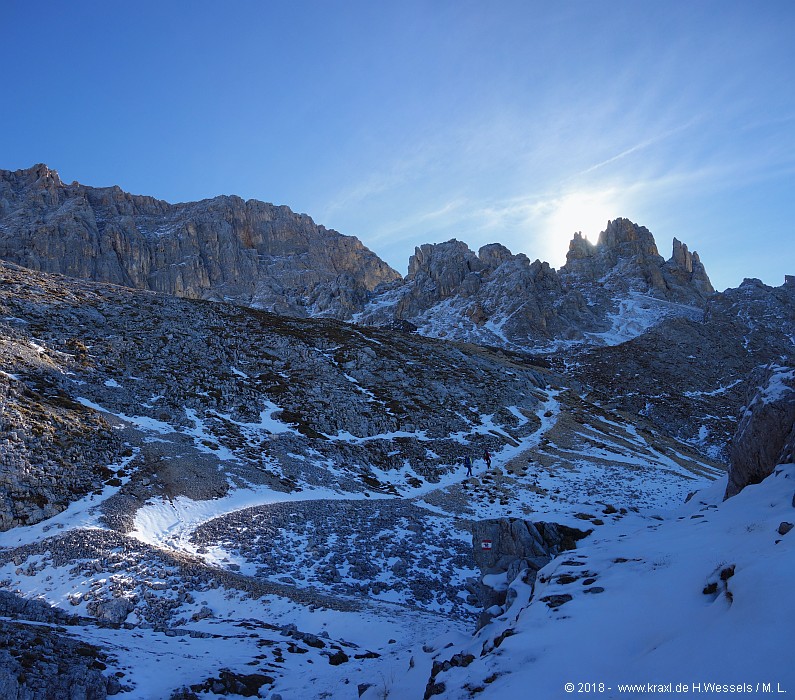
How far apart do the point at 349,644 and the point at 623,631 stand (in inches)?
407

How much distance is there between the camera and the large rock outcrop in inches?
678

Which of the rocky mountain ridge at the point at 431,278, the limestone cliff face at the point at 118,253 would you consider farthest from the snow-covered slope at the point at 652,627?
the limestone cliff face at the point at 118,253

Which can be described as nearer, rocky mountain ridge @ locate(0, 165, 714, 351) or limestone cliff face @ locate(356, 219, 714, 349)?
limestone cliff face @ locate(356, 219, 714, 349)

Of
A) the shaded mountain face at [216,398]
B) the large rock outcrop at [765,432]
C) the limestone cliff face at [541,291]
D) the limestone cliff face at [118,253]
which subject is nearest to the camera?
the large rock outcrop at [765,432]

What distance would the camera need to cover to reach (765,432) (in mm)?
17797

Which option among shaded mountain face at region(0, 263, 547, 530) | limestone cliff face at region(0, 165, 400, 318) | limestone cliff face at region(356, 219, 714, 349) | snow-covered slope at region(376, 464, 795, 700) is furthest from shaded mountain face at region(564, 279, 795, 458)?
limestone cliff face at region(0, 165, 400, 318)

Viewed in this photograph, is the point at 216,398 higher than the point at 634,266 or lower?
lower

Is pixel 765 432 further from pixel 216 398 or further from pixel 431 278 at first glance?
pixel 431 278

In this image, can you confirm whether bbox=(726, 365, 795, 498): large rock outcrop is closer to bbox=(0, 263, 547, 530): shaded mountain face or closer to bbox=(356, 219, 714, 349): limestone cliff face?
bbox=(0, 263, 547, 530): shaded mountain face

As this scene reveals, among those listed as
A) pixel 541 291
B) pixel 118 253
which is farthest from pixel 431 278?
pixel 118 253

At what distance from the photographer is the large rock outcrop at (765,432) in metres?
17.2

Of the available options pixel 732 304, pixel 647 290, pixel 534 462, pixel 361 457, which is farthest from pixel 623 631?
pixel 647 290

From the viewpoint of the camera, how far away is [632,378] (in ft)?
305

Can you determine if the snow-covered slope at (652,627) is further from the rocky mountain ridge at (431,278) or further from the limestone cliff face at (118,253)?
the limestone cliff face at (118,253)
